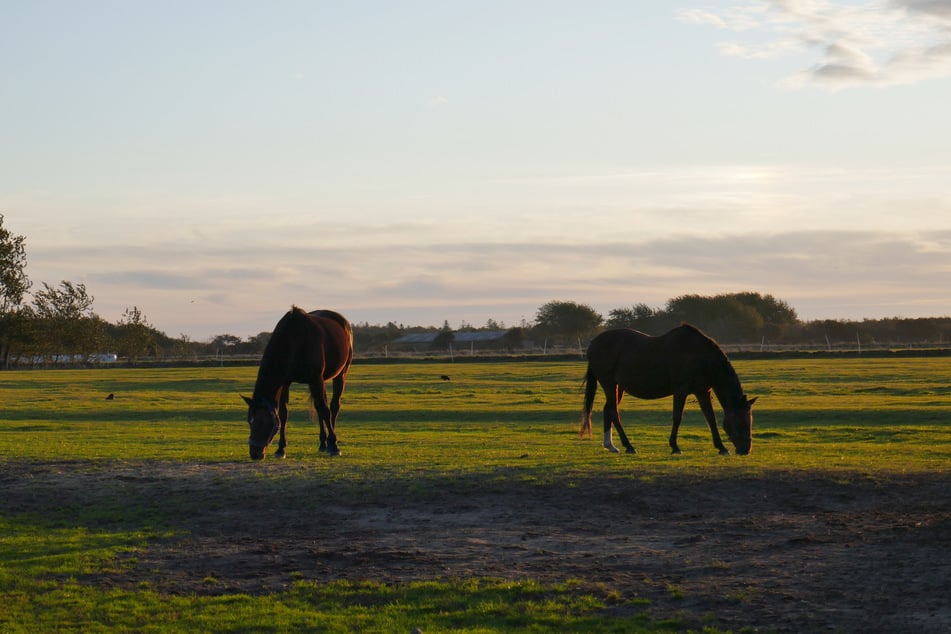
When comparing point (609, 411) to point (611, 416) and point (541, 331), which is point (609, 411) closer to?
point (611, 416)

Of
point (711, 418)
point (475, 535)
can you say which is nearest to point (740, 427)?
point (711, 418)

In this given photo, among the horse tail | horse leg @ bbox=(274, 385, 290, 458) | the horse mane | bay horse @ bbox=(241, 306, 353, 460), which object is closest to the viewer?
bay horse @ bbox=(241, 306, 353, 460)

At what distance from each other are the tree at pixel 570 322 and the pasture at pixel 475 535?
12416 cm

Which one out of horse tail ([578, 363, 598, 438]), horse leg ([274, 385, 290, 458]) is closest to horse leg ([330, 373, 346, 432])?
horse leg ([274, 385, 290, 458])

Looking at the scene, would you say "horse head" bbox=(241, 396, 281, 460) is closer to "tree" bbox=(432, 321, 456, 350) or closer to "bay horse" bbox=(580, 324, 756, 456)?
"bay horse" bbox=(580, 324, 756, 456)

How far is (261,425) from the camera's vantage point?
19.2 meters

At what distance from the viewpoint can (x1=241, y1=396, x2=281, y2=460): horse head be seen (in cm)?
1920

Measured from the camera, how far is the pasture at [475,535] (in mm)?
10023

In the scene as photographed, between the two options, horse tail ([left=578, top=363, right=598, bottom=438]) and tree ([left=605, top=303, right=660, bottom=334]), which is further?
tree ([left=605, top=303, right=660, bottom=334])

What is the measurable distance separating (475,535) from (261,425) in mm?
7052

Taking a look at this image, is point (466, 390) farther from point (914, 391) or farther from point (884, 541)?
point (884, 541)

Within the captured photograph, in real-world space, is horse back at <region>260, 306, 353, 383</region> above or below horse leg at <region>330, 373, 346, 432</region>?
above

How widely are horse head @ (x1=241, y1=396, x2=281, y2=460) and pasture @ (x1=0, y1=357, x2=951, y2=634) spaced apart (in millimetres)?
363

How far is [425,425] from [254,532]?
1730cm
